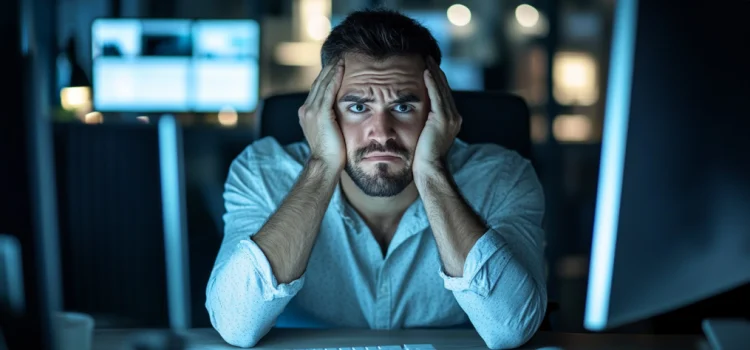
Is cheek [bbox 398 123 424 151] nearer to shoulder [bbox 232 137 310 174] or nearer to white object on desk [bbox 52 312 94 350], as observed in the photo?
shoulder [bbox 232 137 310 174]

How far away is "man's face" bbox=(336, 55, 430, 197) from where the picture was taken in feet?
4.64

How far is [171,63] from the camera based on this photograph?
175 inches

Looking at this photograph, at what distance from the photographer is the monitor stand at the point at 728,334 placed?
2.90 feet

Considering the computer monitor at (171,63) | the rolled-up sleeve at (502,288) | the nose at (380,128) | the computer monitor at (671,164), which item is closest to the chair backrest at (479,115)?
the nose at (380,128)

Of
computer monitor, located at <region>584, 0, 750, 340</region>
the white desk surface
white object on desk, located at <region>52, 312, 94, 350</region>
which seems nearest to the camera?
computer monitor, located at <region>584, 0, 750, 340</region>

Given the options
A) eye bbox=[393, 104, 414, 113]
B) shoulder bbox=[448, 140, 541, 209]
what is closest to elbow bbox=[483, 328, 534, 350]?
shoulder bbox=[448, 140, 541, 209]

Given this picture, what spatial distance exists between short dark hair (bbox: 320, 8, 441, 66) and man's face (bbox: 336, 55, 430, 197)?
0.04m

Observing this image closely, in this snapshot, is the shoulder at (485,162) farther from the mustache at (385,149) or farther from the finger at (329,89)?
the finger at (329,89)

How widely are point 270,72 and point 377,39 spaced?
14.2 ft

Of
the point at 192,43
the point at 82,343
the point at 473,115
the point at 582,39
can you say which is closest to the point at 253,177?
the point at 473,115

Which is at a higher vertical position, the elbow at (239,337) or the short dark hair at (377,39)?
the short dark hair at (377,39)

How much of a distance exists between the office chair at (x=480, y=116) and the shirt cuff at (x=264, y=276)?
0.46m

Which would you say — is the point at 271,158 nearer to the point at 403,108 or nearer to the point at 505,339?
the point at 403,108

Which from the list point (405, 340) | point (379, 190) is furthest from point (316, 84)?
point (405, 340)
